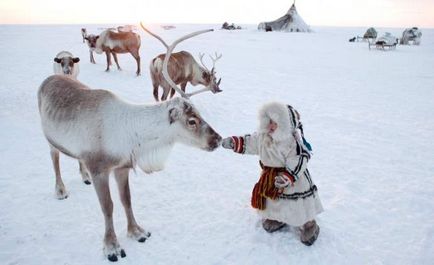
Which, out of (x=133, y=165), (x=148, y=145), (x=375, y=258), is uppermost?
(x=148, y=145)

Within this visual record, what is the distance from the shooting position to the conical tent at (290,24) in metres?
32.2

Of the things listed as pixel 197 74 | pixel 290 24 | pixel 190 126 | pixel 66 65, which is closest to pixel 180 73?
pixel 197 74

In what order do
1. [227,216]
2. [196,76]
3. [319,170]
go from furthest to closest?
[196,76] → [319,170] → [227,216]

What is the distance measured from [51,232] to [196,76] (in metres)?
4.62

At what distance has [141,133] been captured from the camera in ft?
7.98

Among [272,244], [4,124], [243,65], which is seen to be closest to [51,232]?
[272,244]

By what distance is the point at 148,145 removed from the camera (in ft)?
8.09

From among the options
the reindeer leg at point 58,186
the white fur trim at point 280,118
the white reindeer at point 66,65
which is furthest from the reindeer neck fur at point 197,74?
the white fur trim at point 280,118

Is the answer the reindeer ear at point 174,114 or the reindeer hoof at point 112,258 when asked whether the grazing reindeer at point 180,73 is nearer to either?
the reindeer ear at point 174,114

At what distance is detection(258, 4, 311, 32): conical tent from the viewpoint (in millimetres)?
32250

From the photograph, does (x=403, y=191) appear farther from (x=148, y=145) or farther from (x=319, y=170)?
(x=148, y=145)

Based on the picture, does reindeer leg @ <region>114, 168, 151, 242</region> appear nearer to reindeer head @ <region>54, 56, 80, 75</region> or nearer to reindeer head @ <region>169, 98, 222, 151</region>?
reindeer head @ <region>169, 98, 222, 151</region>

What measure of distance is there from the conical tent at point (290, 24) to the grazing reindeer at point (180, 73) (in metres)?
27.5

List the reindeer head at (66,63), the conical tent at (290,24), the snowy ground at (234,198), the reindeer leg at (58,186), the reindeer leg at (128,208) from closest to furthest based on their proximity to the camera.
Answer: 1. the snowy ground at (234,198)
2. the reindeer leg at (128,208)
3. the reindeer leg at (58,186)
4. the reindeer head at (66,63)
5. the conical tent at (290,24)
